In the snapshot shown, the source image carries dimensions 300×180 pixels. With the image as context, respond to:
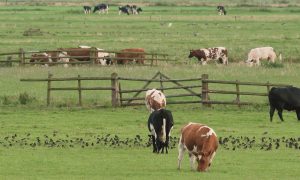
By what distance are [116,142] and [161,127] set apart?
268 cm

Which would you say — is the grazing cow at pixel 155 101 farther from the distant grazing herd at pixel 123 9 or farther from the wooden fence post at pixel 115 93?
the distant grazing herd at pixel 123 9

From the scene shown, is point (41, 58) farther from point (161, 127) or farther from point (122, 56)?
point (161, 127)

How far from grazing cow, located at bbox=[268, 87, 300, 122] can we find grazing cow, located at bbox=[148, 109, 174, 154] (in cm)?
838

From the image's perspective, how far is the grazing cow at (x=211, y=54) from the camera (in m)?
49.8

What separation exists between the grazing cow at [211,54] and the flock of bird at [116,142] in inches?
990

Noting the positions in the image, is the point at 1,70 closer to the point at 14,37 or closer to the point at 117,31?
the point at 14,37

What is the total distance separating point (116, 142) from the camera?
75.5 feet

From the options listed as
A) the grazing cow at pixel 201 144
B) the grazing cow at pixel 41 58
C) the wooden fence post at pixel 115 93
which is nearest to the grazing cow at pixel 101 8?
the grazing cow at pixel 41 58

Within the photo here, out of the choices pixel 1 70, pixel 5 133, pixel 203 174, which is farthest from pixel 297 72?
pixel 203 174

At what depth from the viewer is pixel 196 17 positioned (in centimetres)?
9906

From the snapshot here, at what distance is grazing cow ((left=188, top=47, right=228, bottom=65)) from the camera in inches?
1960

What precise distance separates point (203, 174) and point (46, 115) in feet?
43.2

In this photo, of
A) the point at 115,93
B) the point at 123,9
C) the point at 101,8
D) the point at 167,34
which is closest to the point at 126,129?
the point at 115,93

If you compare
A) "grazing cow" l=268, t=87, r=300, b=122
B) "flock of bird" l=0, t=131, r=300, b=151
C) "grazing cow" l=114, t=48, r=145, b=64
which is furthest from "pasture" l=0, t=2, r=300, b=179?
"grazing cow" l=114, t=48, r=145, b=64
